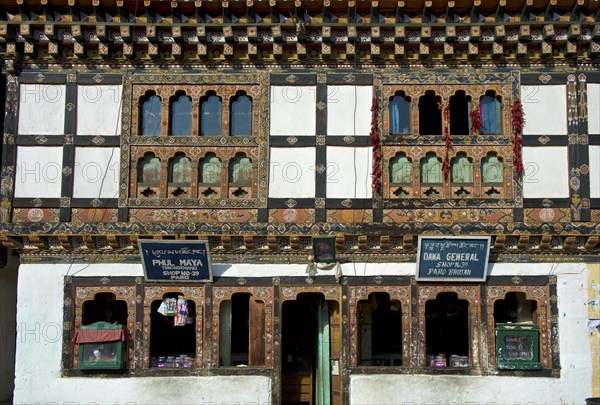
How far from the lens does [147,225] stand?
16.9 m

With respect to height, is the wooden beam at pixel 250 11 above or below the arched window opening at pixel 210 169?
above


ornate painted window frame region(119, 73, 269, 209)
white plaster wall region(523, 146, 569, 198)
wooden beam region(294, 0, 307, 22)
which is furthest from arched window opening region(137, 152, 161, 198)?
white plaster wall region(523, 146, 569, 198)

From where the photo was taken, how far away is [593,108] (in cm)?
1720

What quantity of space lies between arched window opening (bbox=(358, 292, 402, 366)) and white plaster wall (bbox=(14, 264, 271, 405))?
3.07 m

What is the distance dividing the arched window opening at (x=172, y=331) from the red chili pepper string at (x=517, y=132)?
7763 millimetres

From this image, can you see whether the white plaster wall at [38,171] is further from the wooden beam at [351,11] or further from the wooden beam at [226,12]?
the wooden beam at [351,11]

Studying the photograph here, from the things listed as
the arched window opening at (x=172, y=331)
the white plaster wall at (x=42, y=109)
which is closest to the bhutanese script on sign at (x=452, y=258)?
the arched window opening at (x=172, y=331)

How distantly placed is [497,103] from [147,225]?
8217mm

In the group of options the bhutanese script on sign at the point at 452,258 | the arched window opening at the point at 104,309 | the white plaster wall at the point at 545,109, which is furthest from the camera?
the arched window opening at the point at 104,309

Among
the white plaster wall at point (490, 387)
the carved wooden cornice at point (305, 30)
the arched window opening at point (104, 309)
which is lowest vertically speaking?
the white plaster wall at point (490, 387)

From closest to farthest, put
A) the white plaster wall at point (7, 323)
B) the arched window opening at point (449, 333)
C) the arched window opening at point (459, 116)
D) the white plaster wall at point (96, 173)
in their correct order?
the white plaster wall at point (96, 173) < the arched window opening at point (459, 116) < the arched window opening at point (449, 333) < the white plaster wall at point (7, 323)

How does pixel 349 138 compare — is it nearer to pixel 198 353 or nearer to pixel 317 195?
pixel 317 195

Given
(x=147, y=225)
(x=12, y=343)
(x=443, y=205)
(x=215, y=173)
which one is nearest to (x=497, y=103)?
(x=443, y=205)

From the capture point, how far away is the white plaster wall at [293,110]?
17.2m
